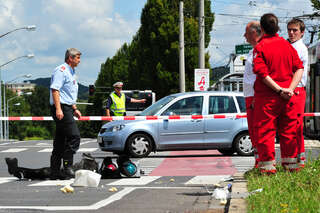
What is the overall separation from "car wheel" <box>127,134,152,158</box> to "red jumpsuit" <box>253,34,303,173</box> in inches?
297

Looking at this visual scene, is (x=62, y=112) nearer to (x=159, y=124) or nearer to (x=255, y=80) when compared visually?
(x=255, y=80)

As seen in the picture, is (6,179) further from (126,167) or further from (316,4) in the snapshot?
(316,4)

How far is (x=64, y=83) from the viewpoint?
9.74 metres

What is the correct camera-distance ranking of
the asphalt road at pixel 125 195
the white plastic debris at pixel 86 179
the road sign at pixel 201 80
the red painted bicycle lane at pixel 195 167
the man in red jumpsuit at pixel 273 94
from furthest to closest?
the road sign at pixel 201 80, the red painted bicycle lane at pixel 195 167, the white plastic debris at pixel 86 179, the man in red jumpsuit at pixel 273 94, the asphalt road at pixel 125 195

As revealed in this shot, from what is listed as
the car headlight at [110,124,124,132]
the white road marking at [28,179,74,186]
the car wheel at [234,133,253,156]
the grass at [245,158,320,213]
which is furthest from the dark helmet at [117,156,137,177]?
the car wheel at [234,133,253,156]

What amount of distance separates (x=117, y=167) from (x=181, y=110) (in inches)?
215

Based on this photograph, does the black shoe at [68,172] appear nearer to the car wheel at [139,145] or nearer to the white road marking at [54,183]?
the white road marking at [54,183]

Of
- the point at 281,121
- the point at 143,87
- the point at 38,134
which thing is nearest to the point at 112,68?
the point at 143,87

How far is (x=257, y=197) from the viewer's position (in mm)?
5992

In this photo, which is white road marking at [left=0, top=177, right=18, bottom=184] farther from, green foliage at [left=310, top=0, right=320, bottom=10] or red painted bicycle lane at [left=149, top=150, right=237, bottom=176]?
green foliage at [left=310, top=0, right=320, bottom=10]

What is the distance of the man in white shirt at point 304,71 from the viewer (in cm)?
810

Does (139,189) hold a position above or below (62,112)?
below

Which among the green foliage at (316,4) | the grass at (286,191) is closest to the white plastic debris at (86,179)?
the grass at (286,191)

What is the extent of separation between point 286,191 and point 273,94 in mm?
1504
